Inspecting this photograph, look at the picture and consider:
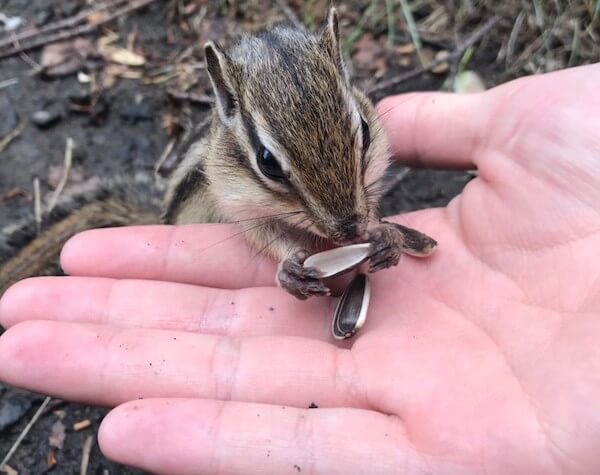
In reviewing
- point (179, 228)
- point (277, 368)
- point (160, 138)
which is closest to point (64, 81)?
point (160, 138)

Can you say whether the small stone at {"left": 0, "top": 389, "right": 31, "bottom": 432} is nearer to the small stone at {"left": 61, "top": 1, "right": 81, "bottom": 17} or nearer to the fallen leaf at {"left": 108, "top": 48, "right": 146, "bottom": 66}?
the fallen leaf at {"left": 108, "top": 48, "right": 146, "bottom": 66}

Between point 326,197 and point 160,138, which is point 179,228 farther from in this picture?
point 160,138

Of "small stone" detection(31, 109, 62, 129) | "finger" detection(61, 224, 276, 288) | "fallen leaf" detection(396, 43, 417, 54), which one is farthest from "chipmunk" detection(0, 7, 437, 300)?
"fallen leaf" detection(396, 43, 417, 54)

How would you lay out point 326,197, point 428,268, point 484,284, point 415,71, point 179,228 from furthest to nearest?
point 415,71 → point 179,228 → point 428,268 → point 484,284 → point 326,197

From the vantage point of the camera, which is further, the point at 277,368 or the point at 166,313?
the point at 166,313

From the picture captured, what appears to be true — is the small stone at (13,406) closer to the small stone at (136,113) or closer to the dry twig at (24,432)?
the dry twig at (24,432)
